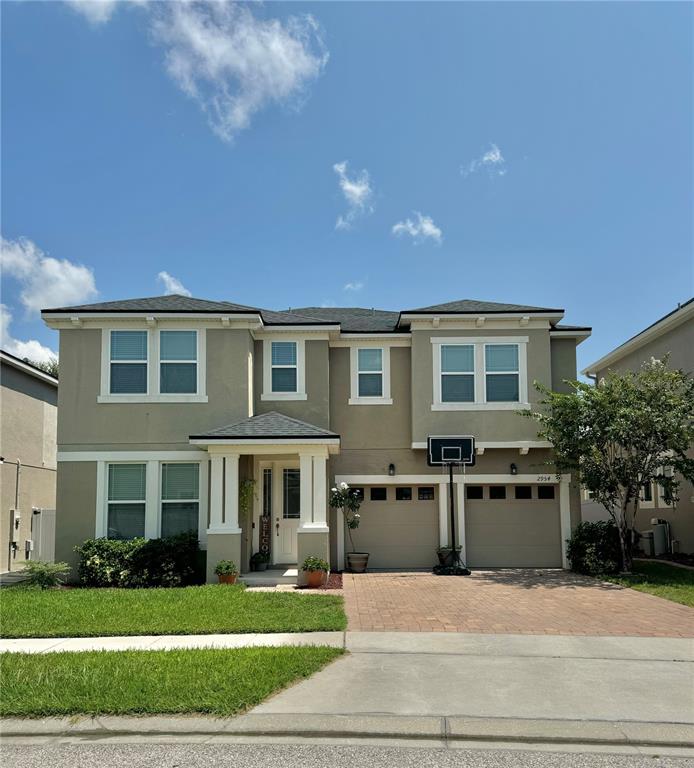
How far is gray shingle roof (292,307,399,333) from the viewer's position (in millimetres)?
16938

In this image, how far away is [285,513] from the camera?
52.6ft

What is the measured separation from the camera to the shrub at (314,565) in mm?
13008

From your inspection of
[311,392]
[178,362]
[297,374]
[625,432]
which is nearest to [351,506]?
[311,392]

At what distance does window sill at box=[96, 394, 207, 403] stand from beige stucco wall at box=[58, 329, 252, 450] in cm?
9

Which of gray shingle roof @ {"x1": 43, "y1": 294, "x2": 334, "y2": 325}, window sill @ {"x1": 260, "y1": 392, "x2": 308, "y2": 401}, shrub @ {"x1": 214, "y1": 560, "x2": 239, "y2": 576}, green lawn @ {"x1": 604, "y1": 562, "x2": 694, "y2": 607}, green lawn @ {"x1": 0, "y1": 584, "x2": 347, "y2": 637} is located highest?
gray shingle roof @ {"x1": 43, "y1": 294, "x2": 334, "y2": 325}

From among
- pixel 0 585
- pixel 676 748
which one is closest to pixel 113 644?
pixel 676 748

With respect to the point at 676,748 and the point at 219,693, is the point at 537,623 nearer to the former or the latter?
the point at 676,748

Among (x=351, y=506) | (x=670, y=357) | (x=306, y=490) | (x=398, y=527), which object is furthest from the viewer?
(x=670, y=357)

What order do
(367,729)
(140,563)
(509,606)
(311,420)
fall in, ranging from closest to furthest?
(367,729) → (509,606) → (140,563) → (311,420)

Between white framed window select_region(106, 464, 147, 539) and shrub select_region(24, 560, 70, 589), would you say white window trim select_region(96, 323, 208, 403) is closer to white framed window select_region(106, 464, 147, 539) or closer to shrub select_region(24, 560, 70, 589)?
white framed window select_region(106, 464, 147, 539)

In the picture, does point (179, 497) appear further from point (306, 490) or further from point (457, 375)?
point (457, 375)

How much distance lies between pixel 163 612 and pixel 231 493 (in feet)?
13.1

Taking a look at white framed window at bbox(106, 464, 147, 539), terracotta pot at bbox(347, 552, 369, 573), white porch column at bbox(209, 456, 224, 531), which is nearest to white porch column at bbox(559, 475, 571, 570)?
terracotta pot at bbox(347, 552, 369, 573)

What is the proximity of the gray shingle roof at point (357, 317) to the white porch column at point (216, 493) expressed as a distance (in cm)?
444
